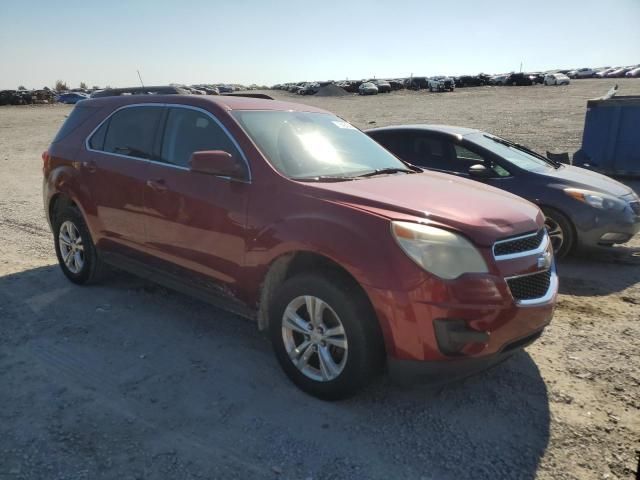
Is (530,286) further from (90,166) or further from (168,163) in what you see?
(90,166)

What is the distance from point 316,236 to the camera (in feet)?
10.4

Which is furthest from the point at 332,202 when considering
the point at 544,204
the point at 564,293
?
the point at 544,204

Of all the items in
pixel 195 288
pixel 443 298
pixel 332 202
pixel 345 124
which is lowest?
pixel 195 288

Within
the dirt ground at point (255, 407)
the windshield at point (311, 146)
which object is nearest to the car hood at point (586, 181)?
the dirt ground at point (255, 407)

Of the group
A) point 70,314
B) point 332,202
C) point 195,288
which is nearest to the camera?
point 332,202

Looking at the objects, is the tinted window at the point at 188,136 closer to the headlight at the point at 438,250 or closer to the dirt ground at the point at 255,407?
the dirt ground at the point at 255,407

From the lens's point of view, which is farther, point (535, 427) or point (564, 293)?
point (564, 293)

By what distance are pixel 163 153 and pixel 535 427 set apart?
10.8 feet

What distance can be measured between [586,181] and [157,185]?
15.9 feet

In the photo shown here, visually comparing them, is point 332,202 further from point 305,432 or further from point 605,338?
point 605,338

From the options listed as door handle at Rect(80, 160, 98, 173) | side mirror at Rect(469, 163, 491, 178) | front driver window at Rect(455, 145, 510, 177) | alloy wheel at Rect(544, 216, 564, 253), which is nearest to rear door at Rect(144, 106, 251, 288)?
door handle at Rect(80, 160, 98, 173)

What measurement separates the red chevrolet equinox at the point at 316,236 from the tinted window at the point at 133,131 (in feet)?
0.05

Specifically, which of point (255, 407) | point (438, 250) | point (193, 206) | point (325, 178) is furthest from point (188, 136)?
point (438, 250)

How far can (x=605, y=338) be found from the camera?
4176 mm
